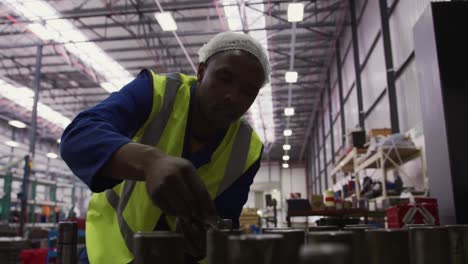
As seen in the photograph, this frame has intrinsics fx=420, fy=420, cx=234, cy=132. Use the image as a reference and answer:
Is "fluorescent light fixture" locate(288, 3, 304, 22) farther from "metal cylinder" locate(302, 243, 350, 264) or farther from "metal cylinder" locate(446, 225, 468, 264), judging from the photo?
"metal cylinder" locate(302, 243, 350, 264)

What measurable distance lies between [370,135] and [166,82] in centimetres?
565

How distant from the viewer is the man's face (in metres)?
1.21

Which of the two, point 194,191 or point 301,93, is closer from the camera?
point 194,191

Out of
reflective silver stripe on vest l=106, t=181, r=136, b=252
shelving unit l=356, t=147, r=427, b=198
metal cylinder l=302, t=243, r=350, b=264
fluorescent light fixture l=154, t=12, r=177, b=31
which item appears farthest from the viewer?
fluorescent light fixture l=154, t=12, r=177, b=31

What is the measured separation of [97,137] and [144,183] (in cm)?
35

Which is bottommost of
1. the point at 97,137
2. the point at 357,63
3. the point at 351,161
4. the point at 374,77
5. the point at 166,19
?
the point at 97,137

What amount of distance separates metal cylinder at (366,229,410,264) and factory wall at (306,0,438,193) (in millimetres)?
5332

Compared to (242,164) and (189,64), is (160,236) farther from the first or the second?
(189,64)

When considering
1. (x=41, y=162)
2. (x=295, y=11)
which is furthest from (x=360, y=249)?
(x=41, y=162)

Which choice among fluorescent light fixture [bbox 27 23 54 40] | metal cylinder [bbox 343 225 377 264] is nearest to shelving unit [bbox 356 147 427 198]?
metal cylinder [bbox 343 225 377 264]

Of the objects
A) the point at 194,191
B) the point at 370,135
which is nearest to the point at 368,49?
the point at 370,135

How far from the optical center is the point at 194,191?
0.77 m

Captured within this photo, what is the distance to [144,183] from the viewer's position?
117cm

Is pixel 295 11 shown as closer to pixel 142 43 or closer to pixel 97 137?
pixel 142 43
